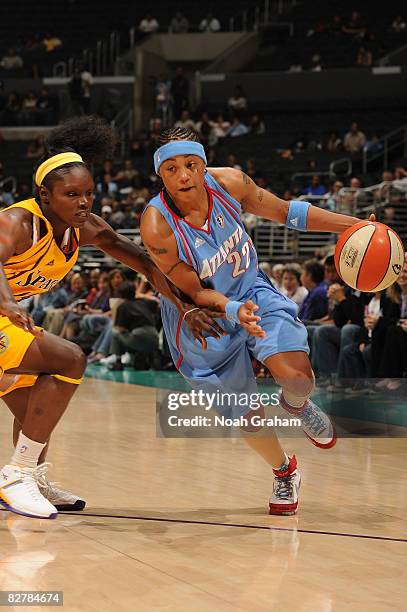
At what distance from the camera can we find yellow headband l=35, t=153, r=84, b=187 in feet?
14.7

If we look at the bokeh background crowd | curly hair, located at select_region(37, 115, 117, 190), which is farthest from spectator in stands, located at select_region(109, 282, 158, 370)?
curly hair, located at select_region(37, 115, 117, 190)

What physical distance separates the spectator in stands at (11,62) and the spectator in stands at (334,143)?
32.1 feet

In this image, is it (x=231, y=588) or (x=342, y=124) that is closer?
(x=231, y=588)

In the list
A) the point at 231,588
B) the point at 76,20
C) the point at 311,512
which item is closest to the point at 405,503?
the point at 311,512

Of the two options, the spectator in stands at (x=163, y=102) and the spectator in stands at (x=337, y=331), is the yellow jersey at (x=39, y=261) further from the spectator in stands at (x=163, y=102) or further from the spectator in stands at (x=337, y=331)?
the spectator in stands at (x=163, y=102)

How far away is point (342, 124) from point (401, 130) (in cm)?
268

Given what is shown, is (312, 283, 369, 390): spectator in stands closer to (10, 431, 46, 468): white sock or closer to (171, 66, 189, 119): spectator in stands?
(10, 431, 46, 468): white sock

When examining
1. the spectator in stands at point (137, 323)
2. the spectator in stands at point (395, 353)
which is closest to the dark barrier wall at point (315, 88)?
the spectator in stands at point (137, 323)

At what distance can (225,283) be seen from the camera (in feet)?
15.4

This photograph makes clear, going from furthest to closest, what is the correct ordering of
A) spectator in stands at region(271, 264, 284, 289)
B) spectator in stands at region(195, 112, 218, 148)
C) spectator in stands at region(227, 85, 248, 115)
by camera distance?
spectator in stands at region(227, 85, 248, 115)
spectator in stands at region(195, 112, 218, 148)
spectator in stands at region(271, 264, 284, 289)

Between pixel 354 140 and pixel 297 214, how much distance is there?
650 inches

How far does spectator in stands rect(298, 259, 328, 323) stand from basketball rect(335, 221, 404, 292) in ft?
16.1

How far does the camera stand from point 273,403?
7.46 meters

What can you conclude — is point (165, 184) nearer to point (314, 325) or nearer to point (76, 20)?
point (314, 325)
